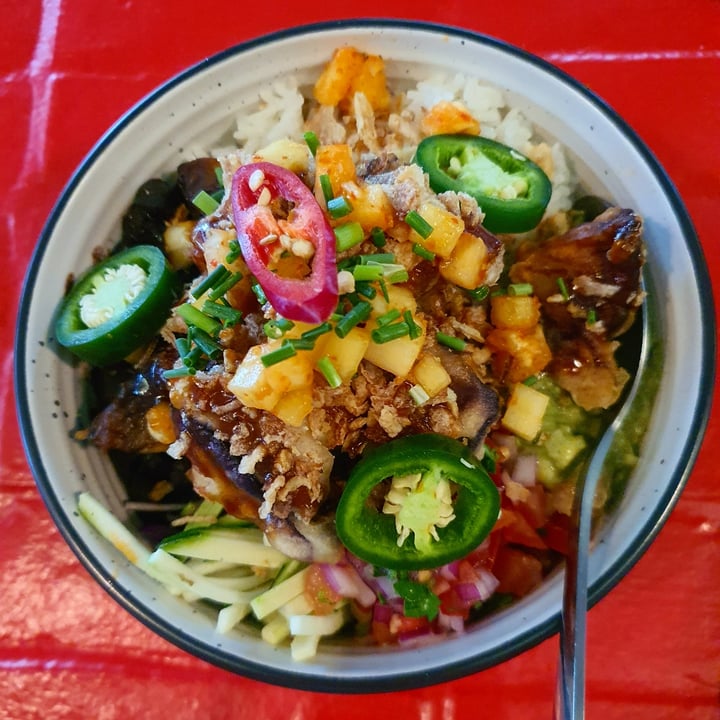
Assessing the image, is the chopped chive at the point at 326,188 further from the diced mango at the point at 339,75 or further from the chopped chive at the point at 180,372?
the diced mango at the point at 339,75

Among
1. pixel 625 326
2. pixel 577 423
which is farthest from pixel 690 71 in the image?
pixel 577 423

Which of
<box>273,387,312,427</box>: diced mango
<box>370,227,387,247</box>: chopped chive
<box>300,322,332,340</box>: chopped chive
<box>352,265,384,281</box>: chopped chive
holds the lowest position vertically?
<box>273,387,312,427</box>: diced mango

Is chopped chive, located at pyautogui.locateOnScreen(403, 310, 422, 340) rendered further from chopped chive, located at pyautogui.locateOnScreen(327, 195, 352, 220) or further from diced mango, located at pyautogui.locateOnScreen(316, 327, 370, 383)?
chopped chive, located at pyautogui.locateOnScreen(327, 195, 352, 220)

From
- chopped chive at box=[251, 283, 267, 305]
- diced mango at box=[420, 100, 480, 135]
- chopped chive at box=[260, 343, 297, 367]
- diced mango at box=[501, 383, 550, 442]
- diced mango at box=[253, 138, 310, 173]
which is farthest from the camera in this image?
diced mango at box=[420, 100, 480, 135]

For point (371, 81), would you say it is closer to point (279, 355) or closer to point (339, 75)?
Result: point (339, 75)

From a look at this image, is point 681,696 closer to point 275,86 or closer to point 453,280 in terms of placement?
point 453,280

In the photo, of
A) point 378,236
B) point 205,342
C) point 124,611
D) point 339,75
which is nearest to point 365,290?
point 378,236

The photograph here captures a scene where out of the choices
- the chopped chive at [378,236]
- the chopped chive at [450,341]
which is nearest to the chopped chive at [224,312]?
the chopped chive at [378,236]

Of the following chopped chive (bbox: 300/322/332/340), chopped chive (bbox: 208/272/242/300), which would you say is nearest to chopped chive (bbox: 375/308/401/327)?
chopped chive (bbox: 300/322/332/340)
